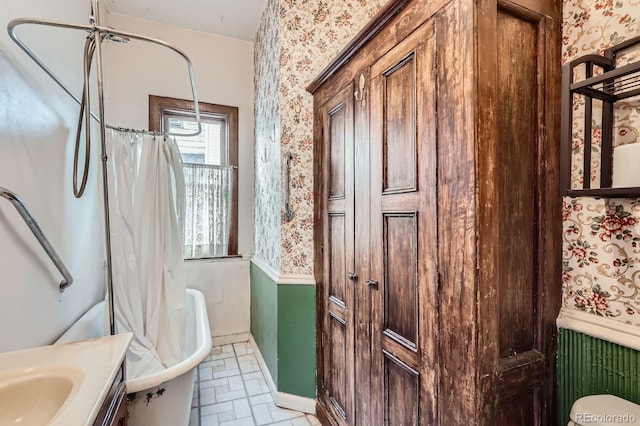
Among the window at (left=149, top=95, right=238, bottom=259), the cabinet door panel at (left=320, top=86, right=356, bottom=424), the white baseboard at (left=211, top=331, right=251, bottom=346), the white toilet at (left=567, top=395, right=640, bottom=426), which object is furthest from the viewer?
the white baseboard at (left=211, top=331, right=251, bottom=346)

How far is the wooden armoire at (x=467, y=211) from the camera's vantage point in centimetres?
88

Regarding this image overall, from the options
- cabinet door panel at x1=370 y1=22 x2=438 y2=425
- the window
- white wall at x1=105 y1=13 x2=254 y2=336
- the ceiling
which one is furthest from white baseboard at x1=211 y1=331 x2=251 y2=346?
the ceiling

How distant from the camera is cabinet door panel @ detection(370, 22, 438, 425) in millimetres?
1028

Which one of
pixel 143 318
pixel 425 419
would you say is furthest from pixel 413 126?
pixel 143 318

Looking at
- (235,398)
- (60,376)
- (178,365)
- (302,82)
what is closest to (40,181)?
(60,376)

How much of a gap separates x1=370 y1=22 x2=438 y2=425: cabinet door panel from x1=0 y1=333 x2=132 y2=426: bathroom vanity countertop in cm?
99

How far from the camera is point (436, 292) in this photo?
100cm

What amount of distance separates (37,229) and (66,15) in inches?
56.2

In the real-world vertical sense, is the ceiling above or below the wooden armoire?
above

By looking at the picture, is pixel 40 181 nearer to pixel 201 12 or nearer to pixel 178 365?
pixel 178 365

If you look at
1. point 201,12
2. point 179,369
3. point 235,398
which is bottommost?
point 235,398

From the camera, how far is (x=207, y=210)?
2918mm

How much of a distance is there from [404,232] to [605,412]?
0.73m

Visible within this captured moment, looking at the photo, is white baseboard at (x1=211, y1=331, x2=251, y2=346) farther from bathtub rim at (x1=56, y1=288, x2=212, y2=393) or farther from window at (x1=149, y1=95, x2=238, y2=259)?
bathtub rim at (x1=56, y1=288, x2=212, y2=393)
